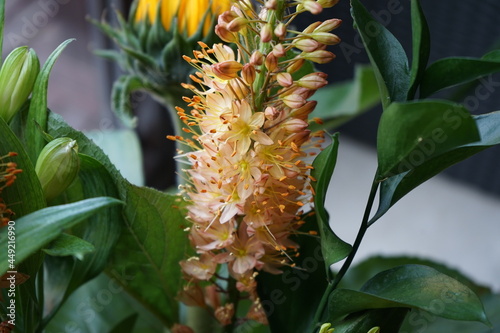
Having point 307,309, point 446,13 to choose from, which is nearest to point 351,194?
point 446,13

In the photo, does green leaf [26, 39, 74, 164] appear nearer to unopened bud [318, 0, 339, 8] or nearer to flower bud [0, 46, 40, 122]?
flower bud [0, 46, 40, 122]

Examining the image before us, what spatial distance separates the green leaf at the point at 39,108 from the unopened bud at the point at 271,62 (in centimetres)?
10

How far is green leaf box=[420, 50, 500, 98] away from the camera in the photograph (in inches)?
9.9

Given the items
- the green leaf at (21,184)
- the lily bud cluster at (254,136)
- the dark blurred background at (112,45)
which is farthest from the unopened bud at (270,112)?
the dark blurred background at (112,45)

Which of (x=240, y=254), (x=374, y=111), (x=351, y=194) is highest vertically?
(x=240, y=254)

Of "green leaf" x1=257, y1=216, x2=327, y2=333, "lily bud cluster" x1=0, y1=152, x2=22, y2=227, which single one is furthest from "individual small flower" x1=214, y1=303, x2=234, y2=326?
"lily bud cluster" x1=0, y1=152, x2=22, y2=227

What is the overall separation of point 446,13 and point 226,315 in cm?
67

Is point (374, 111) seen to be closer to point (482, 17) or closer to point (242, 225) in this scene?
point (482, 17)

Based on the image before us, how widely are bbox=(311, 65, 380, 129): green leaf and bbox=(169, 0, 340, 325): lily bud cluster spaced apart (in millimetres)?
188

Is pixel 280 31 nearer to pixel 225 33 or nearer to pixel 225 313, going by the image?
pixel 225 33

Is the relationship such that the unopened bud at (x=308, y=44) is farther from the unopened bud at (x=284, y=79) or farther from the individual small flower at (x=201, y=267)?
the individual small flower at (x=201, y=267)

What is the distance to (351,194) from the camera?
41.7 inches

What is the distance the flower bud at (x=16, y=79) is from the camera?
0.95ft

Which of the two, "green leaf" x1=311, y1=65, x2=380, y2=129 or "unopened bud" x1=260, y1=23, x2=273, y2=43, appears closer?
"unopened bud" x1=260, y1=23, x2=273, y2=43
